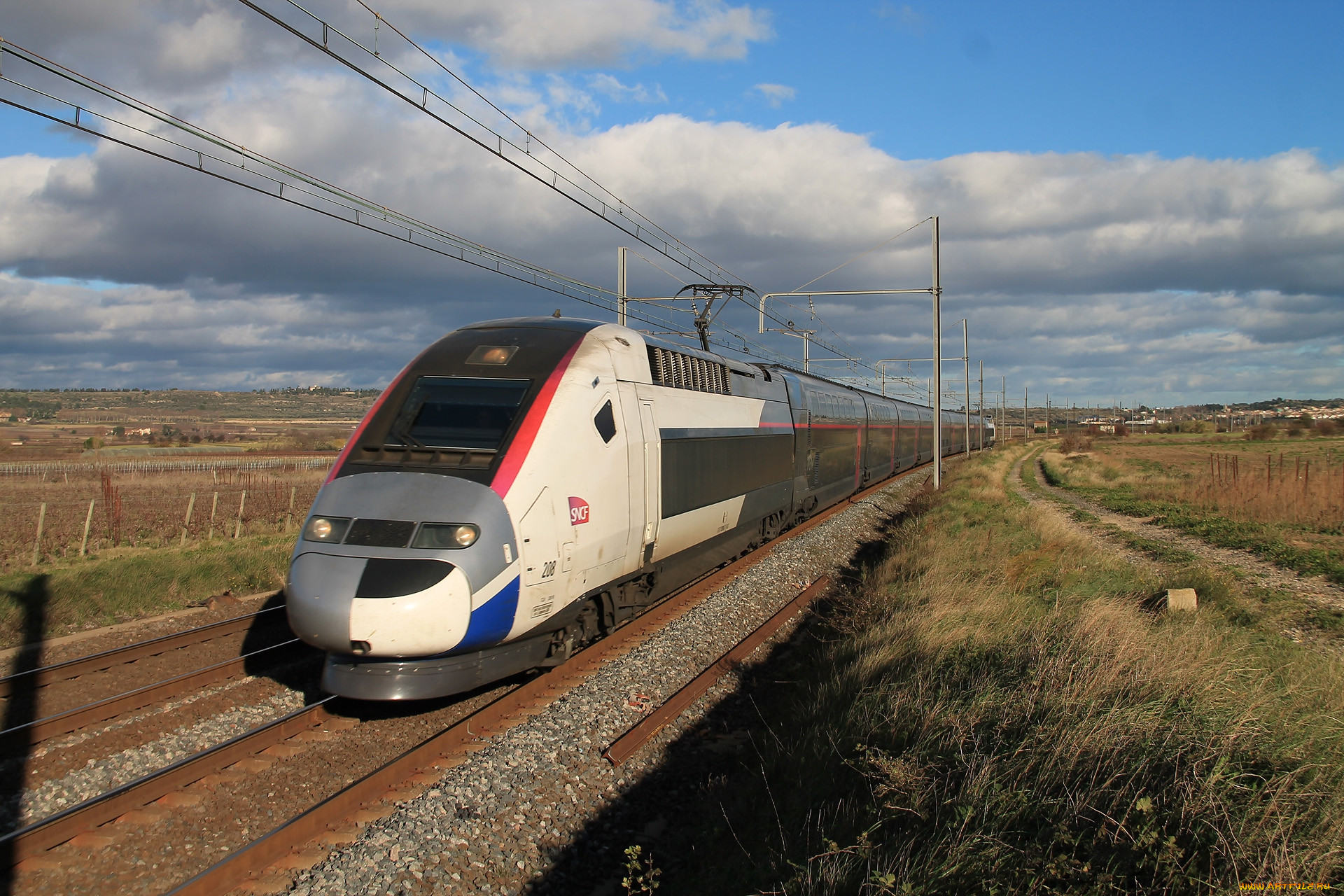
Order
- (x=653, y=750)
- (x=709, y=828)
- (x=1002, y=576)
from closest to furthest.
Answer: (x=709, y=828), (x=653, y=750), (x=1002, y=576)

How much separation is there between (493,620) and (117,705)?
11.6 ft

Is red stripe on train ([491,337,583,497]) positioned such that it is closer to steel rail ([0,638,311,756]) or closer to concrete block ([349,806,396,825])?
concrete block ([349,806,396,825])

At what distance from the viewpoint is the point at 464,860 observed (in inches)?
187

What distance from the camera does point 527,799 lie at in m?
5.51

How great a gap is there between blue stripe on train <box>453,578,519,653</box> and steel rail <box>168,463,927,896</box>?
2.19ft

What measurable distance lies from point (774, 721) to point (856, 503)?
18.7m

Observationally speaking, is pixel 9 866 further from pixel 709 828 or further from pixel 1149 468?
pixel 1149 468

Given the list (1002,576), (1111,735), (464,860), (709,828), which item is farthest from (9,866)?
(1002,576)

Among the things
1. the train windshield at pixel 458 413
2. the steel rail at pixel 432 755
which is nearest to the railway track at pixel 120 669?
the steel rail at pixel 432 755

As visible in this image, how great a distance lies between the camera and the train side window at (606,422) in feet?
25.5

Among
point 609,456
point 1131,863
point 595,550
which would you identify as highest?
point 609,456

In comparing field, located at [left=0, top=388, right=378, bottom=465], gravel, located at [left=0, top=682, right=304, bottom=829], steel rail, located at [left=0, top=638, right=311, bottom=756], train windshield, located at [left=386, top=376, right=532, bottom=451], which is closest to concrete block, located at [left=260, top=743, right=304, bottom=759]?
gravel, located at [left=0, top=682, right=304, bottom=829]

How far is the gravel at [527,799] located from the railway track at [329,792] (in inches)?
5.8

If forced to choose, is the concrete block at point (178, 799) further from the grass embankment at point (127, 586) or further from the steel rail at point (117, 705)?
the grass embankment at point (127, 586)
